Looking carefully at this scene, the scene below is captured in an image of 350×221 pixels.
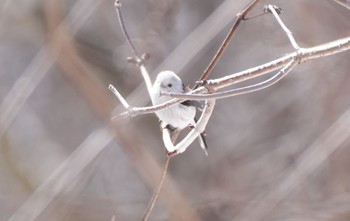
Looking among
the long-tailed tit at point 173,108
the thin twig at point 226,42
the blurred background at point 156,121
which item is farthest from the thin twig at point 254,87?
the blurred background at point 156,121

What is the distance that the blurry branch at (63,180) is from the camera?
4.76 feet

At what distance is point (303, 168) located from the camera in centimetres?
148

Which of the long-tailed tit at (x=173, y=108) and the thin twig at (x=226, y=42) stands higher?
the long-tailed tit at (x=173, y=108)

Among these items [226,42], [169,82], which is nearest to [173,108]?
[169,82]

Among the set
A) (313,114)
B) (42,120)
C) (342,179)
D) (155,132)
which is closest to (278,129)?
(313,114)

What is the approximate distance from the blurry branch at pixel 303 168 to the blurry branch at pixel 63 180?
1.13ft

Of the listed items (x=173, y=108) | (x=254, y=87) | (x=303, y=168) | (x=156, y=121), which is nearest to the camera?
(x=254, y=87)

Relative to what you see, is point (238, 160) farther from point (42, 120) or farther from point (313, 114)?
point (42, 120)

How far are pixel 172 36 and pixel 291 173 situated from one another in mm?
431

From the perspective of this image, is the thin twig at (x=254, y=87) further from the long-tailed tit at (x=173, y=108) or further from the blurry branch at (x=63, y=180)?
the blurry branch at (x=63, y=180)

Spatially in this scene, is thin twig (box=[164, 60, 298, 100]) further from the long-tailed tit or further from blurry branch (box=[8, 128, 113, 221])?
blurry branch (box=[8, 128, 113, 221])

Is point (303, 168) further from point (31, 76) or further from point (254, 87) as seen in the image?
point (254, 87)

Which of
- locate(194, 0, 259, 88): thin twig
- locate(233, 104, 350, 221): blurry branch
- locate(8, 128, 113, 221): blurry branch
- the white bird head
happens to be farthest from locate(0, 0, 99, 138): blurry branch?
locate(194, 0, 259, 88): thin twig

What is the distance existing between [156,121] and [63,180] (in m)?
0.31
